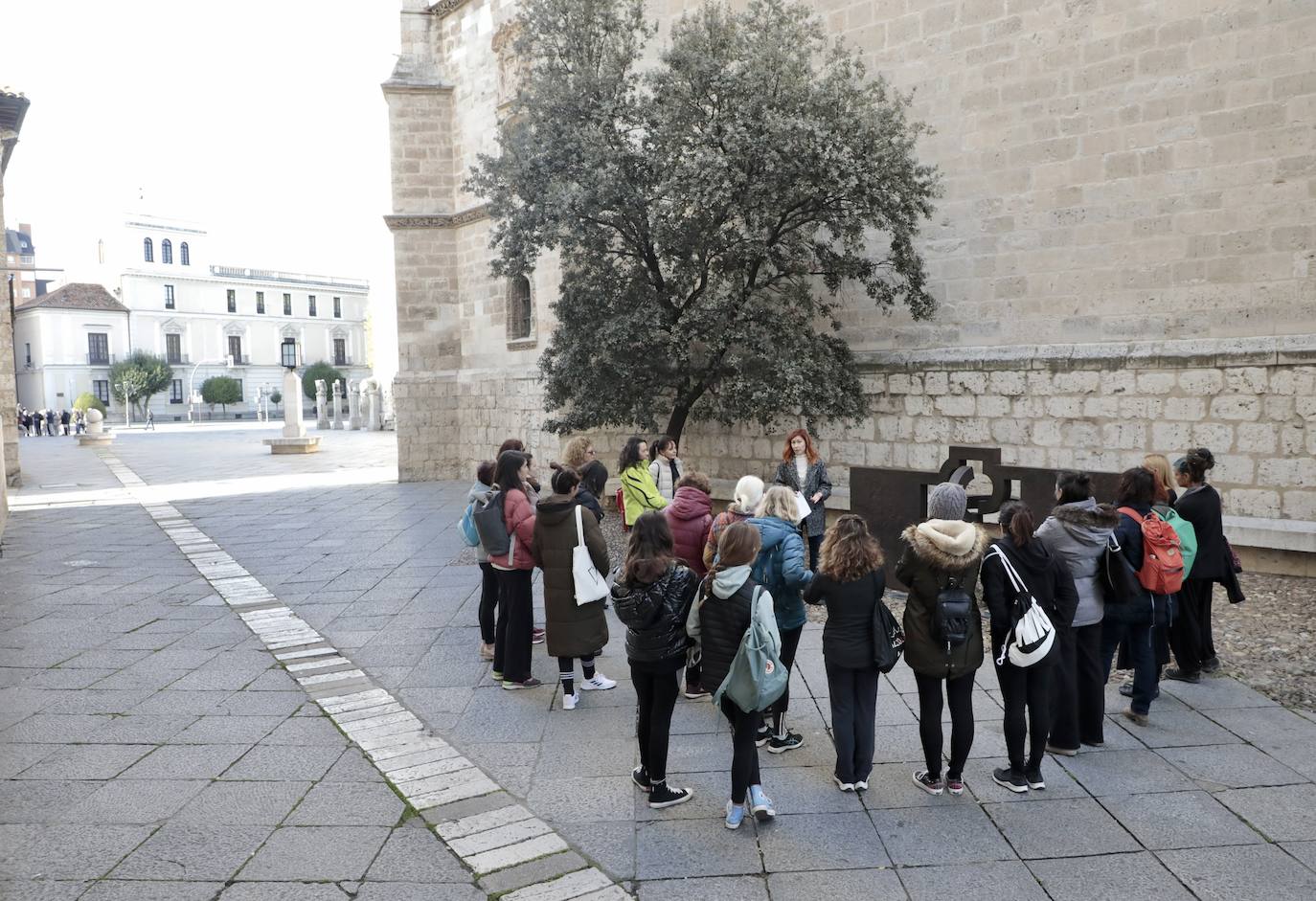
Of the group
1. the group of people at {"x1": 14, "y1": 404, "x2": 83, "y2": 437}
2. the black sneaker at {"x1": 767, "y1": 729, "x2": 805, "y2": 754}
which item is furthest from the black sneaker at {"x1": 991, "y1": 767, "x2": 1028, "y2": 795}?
the group of people at {"x1": 14, "y1": 404, "x2": 83, "y2": 437}

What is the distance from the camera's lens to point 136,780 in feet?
14.2

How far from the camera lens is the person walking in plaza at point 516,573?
18.2 feet

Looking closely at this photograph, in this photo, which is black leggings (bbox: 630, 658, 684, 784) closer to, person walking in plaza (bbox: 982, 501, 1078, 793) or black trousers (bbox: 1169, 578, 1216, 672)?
person walking in plaza (bbox: 982, 501, 1078, 793)

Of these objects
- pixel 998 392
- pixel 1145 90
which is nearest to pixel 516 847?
pixel 998 392

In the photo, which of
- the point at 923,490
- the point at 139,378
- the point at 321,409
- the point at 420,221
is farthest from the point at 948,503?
the point at 139,378

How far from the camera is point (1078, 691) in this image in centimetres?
459

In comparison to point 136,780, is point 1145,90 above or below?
above

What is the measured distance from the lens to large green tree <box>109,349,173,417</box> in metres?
57.1

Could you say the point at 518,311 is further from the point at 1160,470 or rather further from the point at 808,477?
the point at 1160,470

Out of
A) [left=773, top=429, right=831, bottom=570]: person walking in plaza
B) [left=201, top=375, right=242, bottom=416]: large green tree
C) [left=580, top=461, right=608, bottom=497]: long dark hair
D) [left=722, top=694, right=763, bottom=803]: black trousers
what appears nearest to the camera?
[left=722, top=694, right=763, bottom=803]: black trousers

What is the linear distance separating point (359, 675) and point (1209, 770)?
5068mm

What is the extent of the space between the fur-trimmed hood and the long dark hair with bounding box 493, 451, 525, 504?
8.91ft

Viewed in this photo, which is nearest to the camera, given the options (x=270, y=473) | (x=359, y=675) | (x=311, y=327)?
(x=359, y=675)

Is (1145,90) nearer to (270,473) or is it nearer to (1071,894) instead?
(1071,894)
